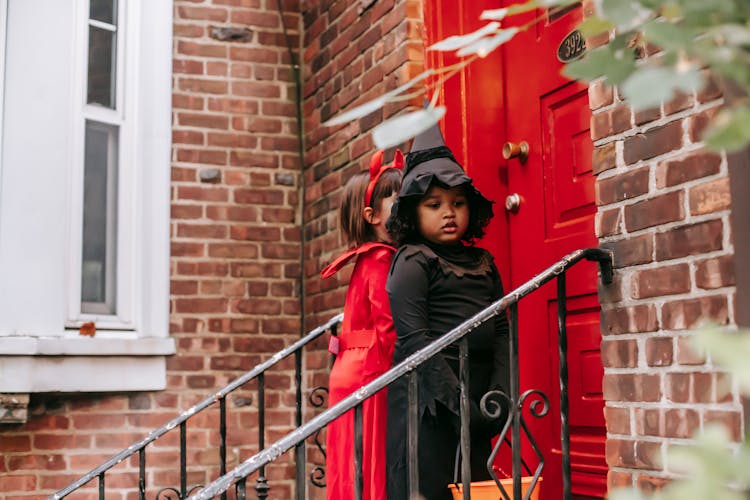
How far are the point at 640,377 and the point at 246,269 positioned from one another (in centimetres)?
311

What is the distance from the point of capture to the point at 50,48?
4.85 metres

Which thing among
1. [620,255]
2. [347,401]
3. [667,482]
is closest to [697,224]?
[620,255]

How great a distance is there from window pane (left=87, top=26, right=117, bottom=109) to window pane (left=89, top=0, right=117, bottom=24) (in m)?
0.06

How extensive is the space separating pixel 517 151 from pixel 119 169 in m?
2.17

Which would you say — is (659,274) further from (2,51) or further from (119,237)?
(2,51)

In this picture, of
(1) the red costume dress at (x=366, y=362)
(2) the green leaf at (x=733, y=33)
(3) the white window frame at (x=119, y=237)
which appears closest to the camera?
(2) the green leaf at (x=733, y=33)

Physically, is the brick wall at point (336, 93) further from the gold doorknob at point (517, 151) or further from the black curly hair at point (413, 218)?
the black curly hair at point (413, 218)

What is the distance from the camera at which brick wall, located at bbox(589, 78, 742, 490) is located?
7.16 feet

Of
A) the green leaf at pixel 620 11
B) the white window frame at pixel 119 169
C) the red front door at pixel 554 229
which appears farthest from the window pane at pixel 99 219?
the green leaf at pixel 620 11

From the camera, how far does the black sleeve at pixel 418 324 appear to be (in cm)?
282

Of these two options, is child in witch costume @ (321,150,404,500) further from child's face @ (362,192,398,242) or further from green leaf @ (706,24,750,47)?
green leaf @ (706,24,750,47)

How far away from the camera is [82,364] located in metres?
4.71

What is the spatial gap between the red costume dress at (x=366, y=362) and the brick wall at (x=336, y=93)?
0.97m

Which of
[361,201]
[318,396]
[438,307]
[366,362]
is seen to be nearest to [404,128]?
[438,307]
